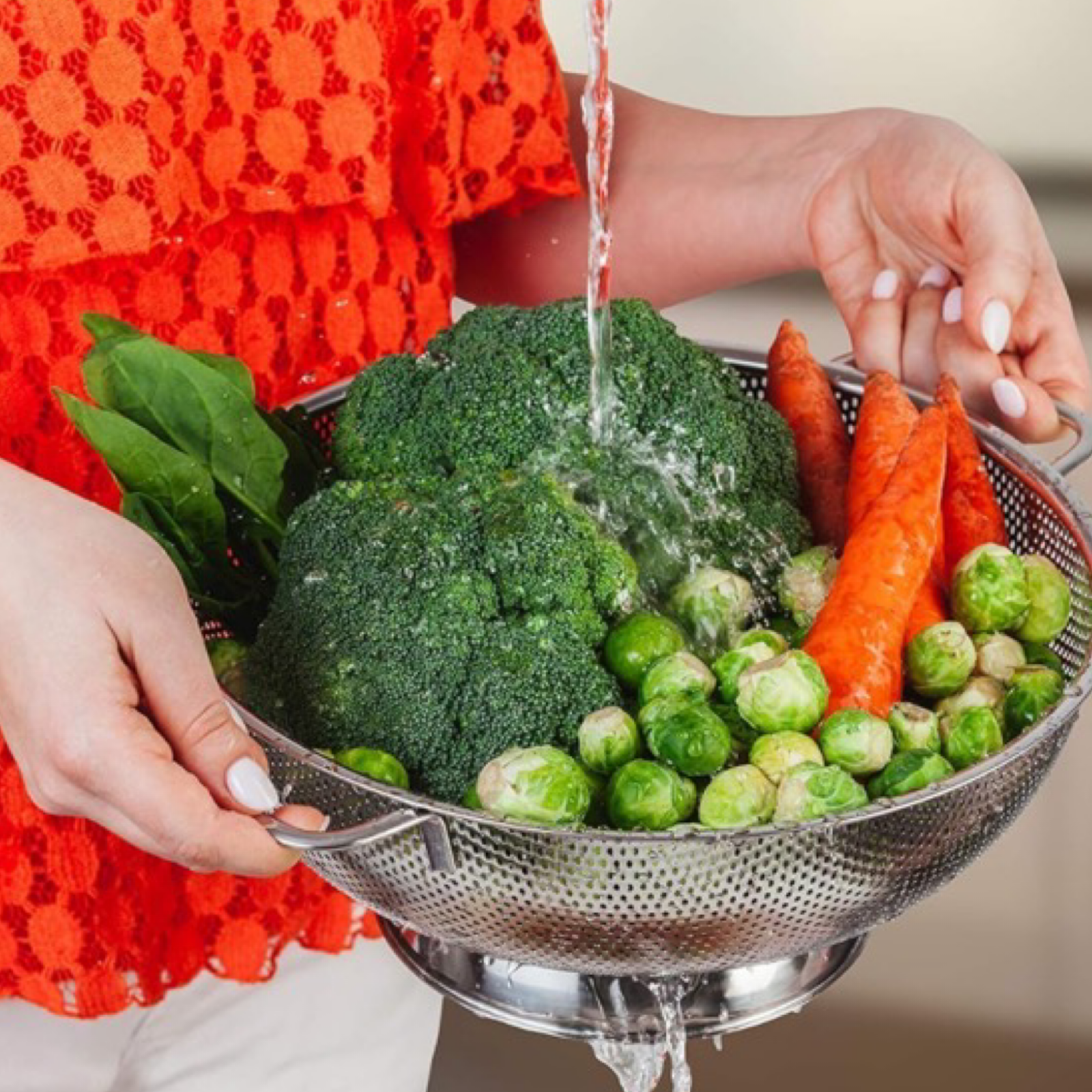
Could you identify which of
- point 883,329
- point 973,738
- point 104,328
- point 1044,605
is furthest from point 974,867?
point 104,328

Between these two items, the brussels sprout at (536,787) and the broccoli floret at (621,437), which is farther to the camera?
the broccoli floret at (621,437)

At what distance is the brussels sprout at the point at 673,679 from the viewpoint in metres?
0.85

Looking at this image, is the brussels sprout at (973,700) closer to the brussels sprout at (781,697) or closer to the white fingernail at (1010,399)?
the brussels sprout at (781,697)

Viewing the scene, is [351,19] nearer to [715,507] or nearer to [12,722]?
[715,507]

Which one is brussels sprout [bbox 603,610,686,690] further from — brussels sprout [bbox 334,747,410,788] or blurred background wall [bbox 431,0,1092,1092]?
blurred background wall [bbox 431,0,1092,1092]

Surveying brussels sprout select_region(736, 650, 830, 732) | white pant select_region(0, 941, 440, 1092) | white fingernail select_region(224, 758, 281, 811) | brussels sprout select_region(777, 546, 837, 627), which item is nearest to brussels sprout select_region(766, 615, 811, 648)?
brussels sprout select_region(777, 546, 837, 627)

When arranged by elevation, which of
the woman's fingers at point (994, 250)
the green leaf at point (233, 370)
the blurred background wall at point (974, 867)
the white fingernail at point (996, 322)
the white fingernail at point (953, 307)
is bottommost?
the blurred background wall at point (974, 867)

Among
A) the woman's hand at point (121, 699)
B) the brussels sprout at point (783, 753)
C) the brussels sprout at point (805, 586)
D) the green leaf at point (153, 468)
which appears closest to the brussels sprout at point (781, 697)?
the brussels sprout at point (783, 753)

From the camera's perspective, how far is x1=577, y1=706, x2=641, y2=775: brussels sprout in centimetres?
84

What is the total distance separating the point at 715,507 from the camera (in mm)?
985

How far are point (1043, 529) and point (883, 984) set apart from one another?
1.29 metres

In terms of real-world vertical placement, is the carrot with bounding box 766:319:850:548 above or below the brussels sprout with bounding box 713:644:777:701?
above

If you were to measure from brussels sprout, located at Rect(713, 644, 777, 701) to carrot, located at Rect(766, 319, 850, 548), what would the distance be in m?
0.18

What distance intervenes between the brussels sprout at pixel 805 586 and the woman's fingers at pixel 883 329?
21 centimetres
